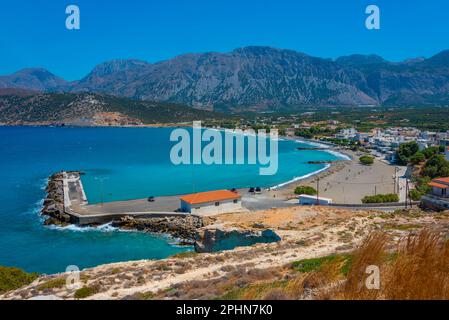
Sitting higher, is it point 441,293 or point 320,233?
point 441,293

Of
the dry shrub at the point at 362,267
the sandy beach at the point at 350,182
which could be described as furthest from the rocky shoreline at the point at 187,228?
the dry shrub at the point at 362,267

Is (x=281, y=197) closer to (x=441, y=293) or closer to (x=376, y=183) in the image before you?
(x=376, y=183)

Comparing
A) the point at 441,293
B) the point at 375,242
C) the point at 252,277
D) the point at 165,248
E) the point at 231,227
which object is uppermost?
the point at 375,242

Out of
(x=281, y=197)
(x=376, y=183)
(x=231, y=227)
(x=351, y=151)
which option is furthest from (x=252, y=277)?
(x=351, y=151)

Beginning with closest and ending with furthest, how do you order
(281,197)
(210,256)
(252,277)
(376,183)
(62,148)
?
(252,277)
(210,256)
(281,197)
(376,183)
(62,148)

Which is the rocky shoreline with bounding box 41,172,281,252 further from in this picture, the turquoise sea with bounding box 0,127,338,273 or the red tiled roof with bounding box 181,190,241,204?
the red tiled roof with bounding box 181,190,241,204

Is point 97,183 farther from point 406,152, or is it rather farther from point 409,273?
point 409,273
